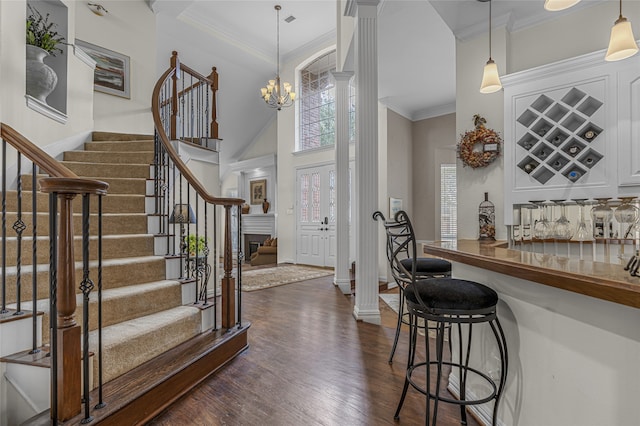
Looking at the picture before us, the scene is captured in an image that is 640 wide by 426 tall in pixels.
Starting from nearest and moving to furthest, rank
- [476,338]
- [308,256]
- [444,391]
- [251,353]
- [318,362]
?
1. [476,338]
2. [444,391]
3. [318,362]
4. [251,353]
5. [308,256]

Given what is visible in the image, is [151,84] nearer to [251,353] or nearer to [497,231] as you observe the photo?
[251,353]

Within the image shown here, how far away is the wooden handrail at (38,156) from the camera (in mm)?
1615

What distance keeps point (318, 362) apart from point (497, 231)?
7.14ft

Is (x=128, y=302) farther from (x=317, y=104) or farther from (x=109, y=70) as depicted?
(x=317, y=104)

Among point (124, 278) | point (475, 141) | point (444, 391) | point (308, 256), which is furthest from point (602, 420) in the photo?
point (308, 256)

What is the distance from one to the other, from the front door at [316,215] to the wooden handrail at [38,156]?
5.36 m

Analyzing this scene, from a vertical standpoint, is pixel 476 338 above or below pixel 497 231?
below

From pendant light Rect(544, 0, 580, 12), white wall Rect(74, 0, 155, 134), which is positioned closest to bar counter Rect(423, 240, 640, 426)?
pendant light Rect(544, 0, 580, 12)

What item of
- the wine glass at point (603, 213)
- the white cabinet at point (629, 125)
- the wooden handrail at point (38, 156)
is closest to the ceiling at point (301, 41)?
the white cabinet at point (629, 125)

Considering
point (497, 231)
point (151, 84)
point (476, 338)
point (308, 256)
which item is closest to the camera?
point (476, 338)

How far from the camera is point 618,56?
1.86m

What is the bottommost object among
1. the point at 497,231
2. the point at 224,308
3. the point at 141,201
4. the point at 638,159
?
the point at 224,308

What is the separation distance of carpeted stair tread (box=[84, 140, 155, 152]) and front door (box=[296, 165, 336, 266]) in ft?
12.3

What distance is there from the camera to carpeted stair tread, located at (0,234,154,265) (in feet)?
7.09
